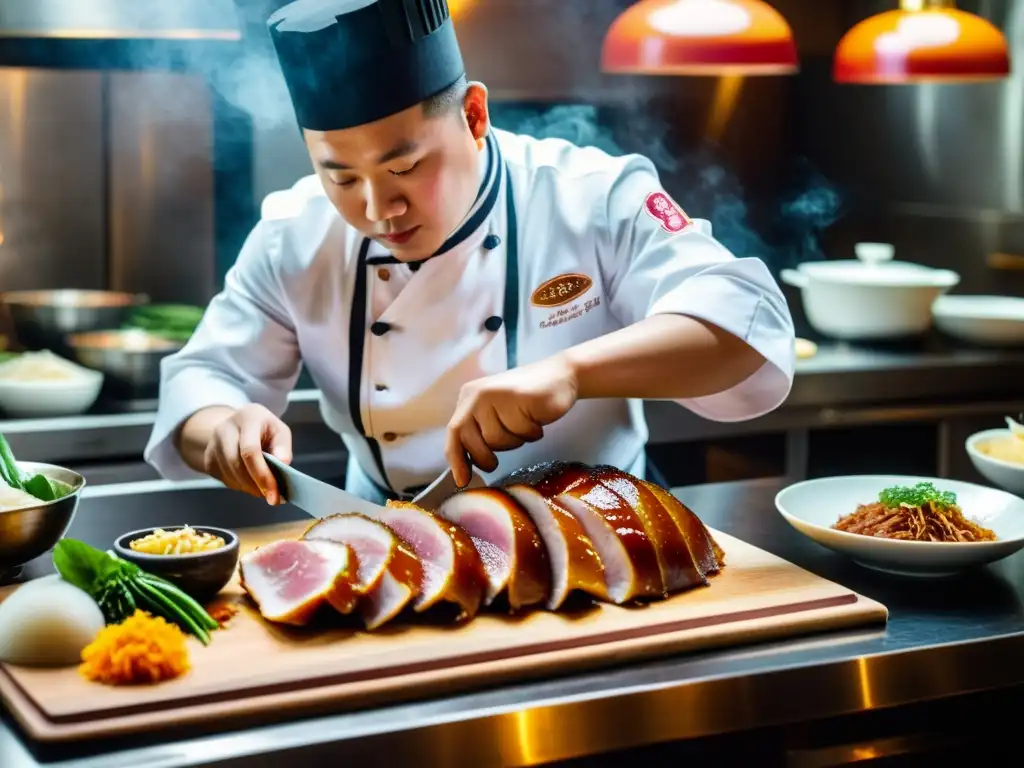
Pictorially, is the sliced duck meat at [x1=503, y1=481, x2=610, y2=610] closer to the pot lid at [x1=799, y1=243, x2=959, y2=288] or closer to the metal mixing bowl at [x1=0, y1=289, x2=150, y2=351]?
the metal mixing bowl at [x1=0, y1=289, x2=150, y2=351]

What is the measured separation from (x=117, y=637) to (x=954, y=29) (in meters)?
3.11

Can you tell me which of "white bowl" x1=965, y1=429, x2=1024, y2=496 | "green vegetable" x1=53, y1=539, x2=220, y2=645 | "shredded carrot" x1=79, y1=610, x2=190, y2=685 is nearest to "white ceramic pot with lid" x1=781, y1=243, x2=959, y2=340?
"white bowl" x1=965, y1=429, x2=1024, y2=496

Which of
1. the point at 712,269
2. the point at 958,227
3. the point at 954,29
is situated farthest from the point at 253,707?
the point at 958,227

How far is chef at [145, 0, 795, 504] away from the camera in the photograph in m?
2.15

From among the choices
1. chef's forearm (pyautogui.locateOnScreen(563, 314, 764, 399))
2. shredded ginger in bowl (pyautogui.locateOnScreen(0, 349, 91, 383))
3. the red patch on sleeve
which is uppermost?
the red patch on sleeve

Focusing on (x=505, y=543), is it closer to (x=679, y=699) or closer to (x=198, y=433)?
(x=679, y=699)

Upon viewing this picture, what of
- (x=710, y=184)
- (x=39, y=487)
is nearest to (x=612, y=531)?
(x=39, y=487)

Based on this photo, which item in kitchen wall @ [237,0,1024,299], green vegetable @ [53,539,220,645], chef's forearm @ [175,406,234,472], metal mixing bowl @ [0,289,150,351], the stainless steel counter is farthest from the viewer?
kitchen wall @ [237,0,1024,299]

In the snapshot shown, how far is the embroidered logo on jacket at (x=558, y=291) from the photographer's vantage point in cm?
254

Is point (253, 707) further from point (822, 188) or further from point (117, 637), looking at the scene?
point (822, 188)

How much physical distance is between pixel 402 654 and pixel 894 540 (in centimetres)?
85

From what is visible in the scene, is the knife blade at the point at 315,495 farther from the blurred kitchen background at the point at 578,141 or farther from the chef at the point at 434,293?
the blurred kitchen background at the point at 578,141

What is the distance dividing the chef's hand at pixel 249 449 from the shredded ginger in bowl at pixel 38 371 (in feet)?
5.36

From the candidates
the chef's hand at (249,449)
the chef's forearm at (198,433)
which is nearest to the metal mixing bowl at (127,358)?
the chef's forearm at (198,433)
